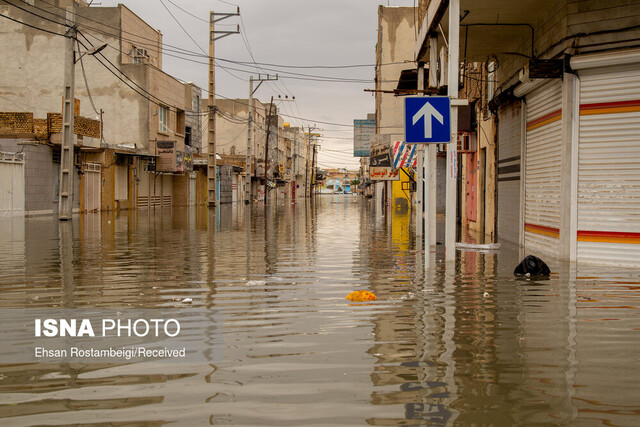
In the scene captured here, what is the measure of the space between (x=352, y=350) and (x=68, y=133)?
23366 millimetres

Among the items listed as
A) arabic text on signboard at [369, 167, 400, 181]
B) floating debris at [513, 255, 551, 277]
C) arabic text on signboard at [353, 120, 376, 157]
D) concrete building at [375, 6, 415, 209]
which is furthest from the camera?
arabic text on signboard at [353, 120, 376, 157]

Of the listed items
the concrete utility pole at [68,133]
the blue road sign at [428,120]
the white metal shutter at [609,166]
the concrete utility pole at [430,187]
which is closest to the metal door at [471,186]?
the concrete utility pole at [430,187]

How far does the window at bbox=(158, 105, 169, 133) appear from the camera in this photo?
4569cm

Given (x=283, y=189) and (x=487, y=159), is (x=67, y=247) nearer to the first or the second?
(x=487, y=159)

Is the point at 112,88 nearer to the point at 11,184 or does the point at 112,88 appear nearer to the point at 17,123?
the point at 17,123

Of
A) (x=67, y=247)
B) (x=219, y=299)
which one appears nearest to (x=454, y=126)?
(x=219, y=299)

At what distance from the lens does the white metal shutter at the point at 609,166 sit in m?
10.4

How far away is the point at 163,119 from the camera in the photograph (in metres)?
46.8

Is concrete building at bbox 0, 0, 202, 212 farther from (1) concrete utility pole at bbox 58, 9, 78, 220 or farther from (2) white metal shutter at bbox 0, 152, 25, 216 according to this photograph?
(1) concrete utility pole at bbox 58, 9, 78, 220

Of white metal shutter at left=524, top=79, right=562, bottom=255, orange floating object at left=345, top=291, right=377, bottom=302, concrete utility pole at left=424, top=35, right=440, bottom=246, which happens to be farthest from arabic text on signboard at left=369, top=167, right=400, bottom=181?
orange floating object at left=345, top=291, right=377, bottom=302

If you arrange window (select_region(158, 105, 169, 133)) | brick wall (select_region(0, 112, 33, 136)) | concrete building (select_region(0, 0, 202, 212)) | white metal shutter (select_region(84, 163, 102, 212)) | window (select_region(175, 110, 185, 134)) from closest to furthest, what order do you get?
brick wall (select_region(0, 112, 33, 136)), white metal shutter (select_region(84, 163, 102, 212)), concrete building (select_region(0, 0, 202, 212)), window (select_region(158, 105, 169, 133)), window (select_region(175, 110, 185, 134))

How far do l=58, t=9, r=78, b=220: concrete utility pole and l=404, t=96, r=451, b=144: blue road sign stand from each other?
60.4 ft

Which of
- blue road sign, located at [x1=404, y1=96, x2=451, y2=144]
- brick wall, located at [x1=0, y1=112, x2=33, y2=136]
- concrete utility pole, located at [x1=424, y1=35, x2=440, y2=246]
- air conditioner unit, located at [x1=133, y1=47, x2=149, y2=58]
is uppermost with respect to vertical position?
air conditioner unit, located at [x1=133, y1=47, x2=149, y2=58]

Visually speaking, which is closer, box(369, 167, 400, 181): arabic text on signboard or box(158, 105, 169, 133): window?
box(369, 167, 400, 181): arabic text on signboard
